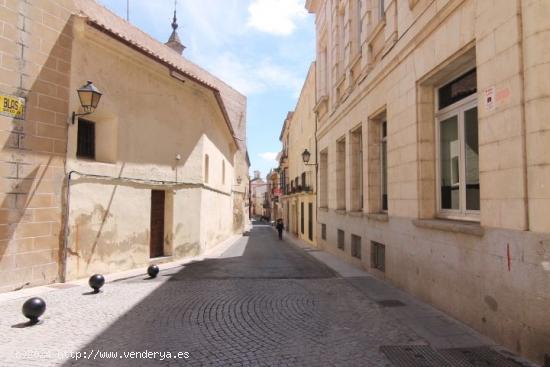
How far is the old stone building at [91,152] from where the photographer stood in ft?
24.0

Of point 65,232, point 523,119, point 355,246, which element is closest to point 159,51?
point 65,232

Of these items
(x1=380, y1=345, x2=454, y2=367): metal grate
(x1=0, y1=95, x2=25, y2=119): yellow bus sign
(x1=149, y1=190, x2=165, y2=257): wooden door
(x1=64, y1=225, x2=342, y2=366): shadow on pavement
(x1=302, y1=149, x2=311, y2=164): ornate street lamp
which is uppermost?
(x1=302, y1=149, x2=311, y2=164): ornate street lamp

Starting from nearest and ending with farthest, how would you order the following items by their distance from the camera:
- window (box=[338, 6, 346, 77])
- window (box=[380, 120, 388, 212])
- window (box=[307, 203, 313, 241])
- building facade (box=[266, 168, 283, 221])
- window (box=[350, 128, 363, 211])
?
window (box=[380, 120, 388, 212]), window (box=[350, 128, 363, 211]), window (box=[338, 6, 346, 77]), window (box=[307, 203, 313, 241]), building facade (box=[266, 168, 283, 221])

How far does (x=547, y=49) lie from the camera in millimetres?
3848

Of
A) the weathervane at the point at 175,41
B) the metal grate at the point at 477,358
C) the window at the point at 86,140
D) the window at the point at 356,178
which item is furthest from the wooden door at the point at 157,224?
Answer: the weathervane at the point at 175,41

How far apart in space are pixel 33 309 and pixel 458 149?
6.42 meters

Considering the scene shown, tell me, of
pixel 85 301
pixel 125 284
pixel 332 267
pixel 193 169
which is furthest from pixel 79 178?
pixel 332 267

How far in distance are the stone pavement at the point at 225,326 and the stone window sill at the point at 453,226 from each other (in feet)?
4.03

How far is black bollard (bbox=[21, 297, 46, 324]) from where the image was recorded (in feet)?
16.9

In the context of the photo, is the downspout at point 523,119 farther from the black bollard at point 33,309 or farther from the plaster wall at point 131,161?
the plaster wall at point 131,161

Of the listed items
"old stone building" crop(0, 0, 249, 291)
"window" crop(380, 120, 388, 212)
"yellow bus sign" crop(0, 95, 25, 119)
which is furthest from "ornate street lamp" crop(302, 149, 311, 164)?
"yellow bus sign" crop(0, 95, 25, 119)

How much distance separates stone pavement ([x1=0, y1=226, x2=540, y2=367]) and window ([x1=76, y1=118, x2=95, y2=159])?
10.2 feet

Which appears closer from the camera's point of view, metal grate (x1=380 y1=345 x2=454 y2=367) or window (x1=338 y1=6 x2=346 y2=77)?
metal grate (x1=380 y1=345 x2=454 y2=367)

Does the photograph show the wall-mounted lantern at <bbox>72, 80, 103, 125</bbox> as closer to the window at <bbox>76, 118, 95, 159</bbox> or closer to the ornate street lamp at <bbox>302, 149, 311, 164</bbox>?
the window at <bbox>76, 118, 95, 159</bbox>
